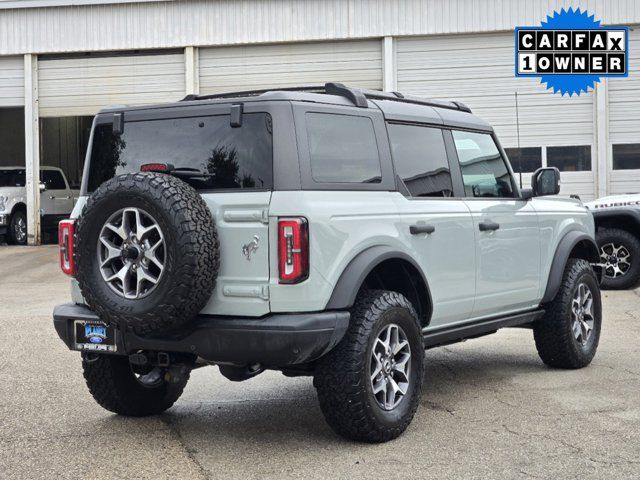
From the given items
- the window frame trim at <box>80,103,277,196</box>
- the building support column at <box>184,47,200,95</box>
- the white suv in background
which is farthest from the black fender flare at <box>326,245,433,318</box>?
the white suv in background

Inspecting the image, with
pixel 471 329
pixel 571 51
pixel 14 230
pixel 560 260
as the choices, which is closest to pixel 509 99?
pixel 571 51

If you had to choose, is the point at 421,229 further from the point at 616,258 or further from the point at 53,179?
the point at 53,179

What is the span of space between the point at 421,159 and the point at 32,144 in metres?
→ 18.3

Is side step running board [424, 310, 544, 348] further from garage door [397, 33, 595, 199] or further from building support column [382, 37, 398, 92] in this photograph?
building support column [382, 37, 398, 92]

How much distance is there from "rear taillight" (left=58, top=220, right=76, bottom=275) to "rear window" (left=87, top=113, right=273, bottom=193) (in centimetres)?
31

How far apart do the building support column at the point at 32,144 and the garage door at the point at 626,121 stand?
12.7m

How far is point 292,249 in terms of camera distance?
197 inches

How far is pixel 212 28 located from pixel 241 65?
39.4 inches

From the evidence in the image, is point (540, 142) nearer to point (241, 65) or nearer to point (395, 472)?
point (241, 65)

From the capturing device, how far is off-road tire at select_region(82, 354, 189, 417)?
237 inches

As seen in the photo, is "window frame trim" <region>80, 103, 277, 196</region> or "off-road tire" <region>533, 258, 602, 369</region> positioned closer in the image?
"window frame trim" <region>80, 103, 277, 196</region>

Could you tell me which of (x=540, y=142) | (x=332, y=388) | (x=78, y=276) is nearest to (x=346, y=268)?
(x=332, y=388)

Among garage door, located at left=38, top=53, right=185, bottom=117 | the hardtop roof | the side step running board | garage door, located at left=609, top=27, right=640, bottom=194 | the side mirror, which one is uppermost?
garage door, located at left=38, top=53, right=185, bottom=117

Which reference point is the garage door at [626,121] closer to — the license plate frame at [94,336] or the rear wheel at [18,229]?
the rear wheel at [18,229]
